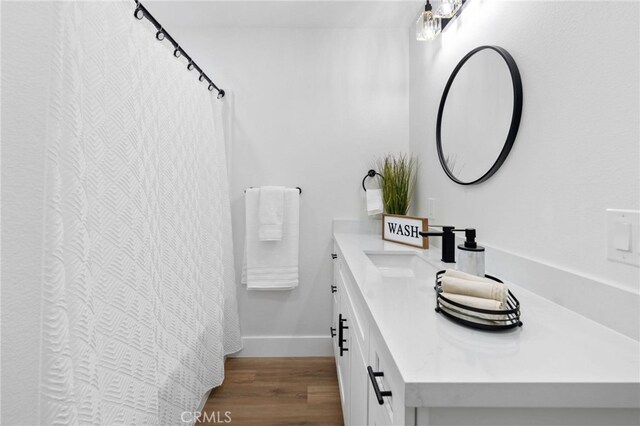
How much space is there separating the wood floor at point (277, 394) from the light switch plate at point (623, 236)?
143 centimetres

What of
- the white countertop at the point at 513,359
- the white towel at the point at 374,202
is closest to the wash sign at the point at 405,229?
the white towel at the point at 374,202

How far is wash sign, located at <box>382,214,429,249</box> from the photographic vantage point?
164 cm

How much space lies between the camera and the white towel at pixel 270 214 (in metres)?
2.07

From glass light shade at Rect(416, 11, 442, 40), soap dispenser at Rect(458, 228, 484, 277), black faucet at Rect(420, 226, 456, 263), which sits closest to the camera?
soap dispenser at Rect(458, 228, 484, 277)

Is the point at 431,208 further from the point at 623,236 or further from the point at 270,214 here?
the point at 623,236

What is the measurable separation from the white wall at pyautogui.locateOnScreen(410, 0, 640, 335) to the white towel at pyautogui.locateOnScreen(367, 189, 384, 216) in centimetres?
82

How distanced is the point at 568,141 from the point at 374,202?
51.2 inches

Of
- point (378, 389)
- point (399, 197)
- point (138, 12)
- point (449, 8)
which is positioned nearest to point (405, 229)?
point (399, 197)

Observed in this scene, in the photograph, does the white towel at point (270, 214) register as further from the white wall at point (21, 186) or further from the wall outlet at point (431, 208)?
the white wall at point (21, 186)

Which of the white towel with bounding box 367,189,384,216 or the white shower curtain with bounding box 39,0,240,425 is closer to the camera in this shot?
the white shower curtain with bounding box 39,0,240,425

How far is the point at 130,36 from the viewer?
0.99 meters

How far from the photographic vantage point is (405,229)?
1766mm

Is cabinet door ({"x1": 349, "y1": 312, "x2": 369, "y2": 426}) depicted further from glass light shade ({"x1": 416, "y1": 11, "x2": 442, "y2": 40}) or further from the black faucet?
glass light shade ({"x1": 416, "y1": 11, "x2": 442, "y2": 40})

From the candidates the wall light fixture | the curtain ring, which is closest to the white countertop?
the curtain ring
